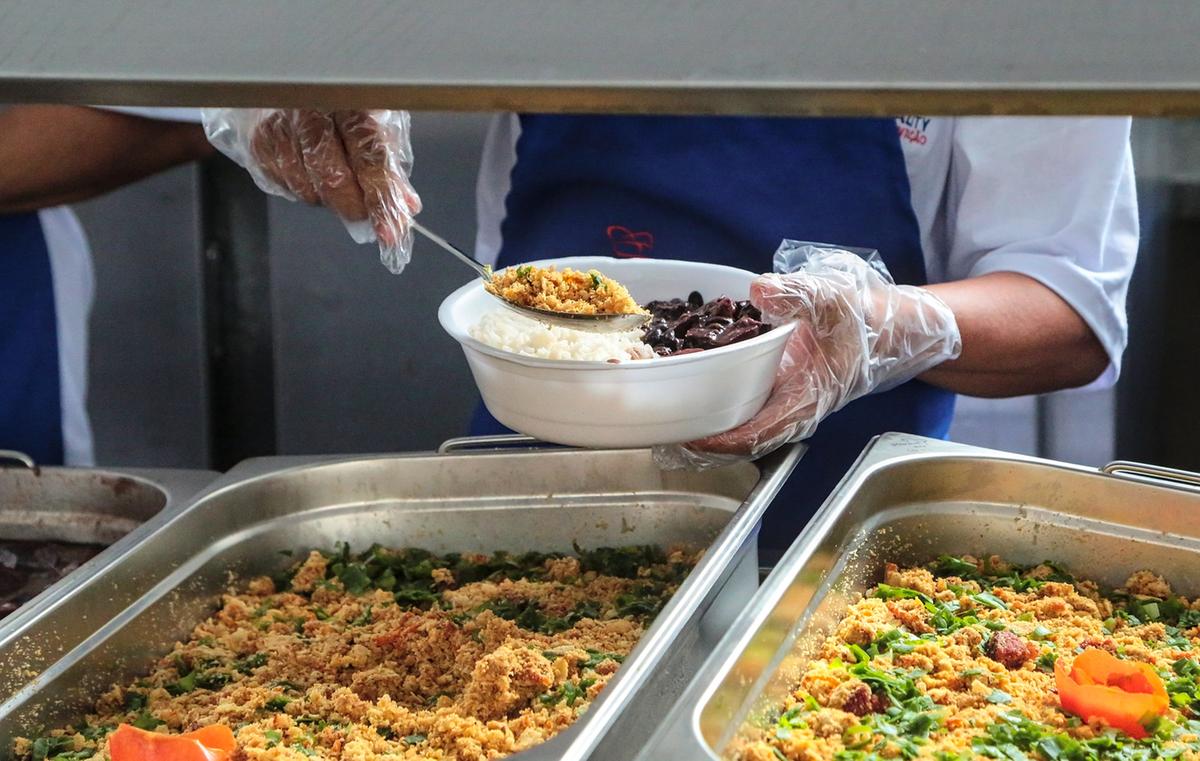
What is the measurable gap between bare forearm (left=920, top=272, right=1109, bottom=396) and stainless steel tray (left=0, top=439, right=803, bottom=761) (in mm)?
363

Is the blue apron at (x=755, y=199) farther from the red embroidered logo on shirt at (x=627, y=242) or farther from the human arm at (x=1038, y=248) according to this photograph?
the human arm at (x=1038, y=248)

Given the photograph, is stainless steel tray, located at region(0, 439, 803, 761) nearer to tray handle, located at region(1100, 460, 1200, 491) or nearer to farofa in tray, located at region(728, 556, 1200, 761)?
farofa in tray, located at region(728, 556, 1200, 761)

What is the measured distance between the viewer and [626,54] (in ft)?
2.53

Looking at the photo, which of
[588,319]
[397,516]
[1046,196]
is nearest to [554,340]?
[588,319]

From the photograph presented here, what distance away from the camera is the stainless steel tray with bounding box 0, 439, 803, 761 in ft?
5.24

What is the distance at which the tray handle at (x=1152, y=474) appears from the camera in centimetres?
166

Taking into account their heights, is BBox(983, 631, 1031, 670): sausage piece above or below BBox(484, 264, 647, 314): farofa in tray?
below

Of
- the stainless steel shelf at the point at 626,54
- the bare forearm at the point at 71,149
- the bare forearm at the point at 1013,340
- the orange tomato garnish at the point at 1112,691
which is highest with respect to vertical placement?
the stainless steel shelf at the point at 626,54

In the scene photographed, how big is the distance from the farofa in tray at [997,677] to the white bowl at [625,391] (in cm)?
32

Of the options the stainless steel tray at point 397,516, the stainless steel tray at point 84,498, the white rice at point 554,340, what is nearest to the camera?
the white rice at point 554,340

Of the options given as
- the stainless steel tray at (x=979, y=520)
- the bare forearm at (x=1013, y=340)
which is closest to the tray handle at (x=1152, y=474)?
the stainless steel tray at (x=979, y=520)

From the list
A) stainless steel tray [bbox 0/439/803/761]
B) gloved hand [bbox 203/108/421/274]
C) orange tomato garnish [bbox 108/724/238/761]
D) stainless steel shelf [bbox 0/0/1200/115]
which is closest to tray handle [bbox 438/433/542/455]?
stainless steel tray [bbox 0/439/803/761]

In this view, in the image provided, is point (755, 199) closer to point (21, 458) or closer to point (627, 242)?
A: point (627, 242)

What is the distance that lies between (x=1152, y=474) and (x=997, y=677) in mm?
480
